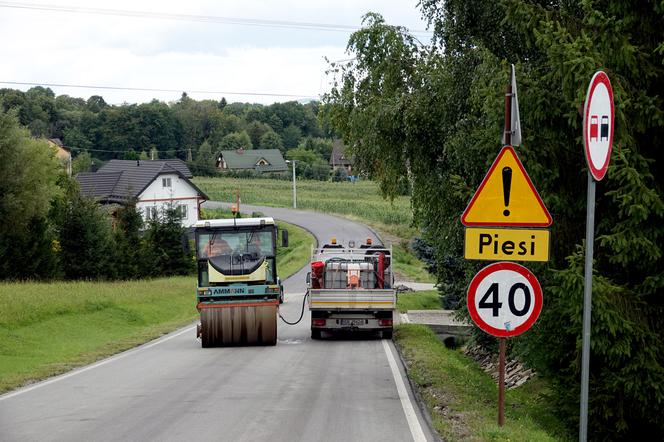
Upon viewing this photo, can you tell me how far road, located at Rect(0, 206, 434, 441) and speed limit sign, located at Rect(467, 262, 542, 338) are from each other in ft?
5.81

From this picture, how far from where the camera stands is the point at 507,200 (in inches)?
358

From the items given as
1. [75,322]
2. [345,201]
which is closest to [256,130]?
[345,201]

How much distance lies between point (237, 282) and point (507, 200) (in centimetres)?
1179

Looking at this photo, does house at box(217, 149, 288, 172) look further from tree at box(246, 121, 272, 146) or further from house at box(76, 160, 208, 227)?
house at box(76, 160, 208, 227)

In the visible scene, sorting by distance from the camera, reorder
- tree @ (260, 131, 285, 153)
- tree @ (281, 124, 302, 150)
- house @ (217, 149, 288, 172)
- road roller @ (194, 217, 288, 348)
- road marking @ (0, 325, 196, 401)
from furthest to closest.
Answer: tree @ (281, 124, 302, 150)
tree @ (260, 131, 285, 153)
house @ (217, 149, 288, 172)
road roller @ (194, 217, 288, 348)
road marking @ (0, 325, 196, 401)

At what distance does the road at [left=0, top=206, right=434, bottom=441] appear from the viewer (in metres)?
10.1

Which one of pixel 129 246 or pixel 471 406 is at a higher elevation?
pixel 471 406

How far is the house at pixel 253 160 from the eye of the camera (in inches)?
4035

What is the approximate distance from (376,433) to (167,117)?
3716 inches

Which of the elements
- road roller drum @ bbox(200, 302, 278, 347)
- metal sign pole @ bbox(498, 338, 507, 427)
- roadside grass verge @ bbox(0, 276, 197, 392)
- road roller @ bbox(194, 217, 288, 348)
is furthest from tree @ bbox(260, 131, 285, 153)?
metal sign pole @ bbox(498, 338, 507, 427)

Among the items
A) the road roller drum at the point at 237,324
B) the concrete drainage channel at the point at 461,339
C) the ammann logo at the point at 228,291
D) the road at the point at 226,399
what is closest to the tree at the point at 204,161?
the concrete drainage channel at the point at 461,339

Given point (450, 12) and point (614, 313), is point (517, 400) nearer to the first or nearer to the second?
point (614, 313)

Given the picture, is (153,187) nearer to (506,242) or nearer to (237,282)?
(237,282)

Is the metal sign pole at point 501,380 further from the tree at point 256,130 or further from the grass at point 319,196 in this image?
the tree at point 256,130
